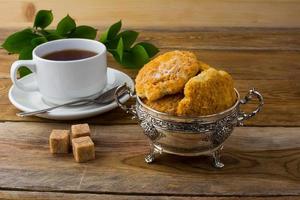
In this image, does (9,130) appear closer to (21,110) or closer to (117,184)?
(21,110)

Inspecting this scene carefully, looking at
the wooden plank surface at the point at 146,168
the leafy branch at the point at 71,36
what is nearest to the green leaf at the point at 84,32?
the leafy branch at the point at 71,36

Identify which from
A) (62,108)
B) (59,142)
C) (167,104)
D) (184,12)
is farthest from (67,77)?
(184,12)

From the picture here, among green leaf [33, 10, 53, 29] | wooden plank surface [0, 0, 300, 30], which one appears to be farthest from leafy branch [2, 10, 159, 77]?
wooden plank surface [0, 0, 300, 30]

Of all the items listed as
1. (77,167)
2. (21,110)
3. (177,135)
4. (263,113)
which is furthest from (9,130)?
(263,113)

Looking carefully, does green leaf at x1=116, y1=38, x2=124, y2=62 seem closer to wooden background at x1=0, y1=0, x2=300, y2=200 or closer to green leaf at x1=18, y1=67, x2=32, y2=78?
wooden background at x1=0, y1=0, x2=300, y2=200

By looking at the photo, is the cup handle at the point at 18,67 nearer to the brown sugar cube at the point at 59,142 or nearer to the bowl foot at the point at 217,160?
the brown sugar cube at the point at 59,142

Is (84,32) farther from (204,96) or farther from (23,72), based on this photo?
(204,96)
